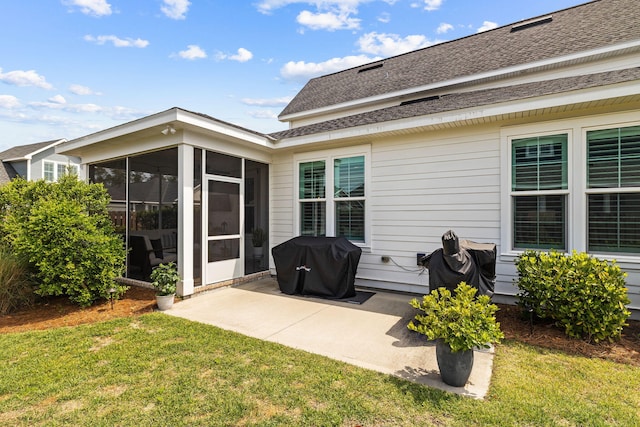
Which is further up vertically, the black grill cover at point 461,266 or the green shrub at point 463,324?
the black grill cover at point 461,266

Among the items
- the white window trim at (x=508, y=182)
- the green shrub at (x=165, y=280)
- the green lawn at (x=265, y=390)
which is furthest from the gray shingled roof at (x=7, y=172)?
the white window trim at (x=508, y=182)

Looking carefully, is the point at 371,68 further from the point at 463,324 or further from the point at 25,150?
the point at 25,150

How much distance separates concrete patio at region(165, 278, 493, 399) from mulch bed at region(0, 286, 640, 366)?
2.49 ft

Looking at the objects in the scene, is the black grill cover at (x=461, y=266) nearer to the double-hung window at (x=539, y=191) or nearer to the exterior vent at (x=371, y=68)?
the double-hung window at (x=539, y=191)

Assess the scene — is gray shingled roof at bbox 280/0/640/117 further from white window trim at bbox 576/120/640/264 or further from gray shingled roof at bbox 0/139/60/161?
gray shingled roof at bbox 0/139/60/161

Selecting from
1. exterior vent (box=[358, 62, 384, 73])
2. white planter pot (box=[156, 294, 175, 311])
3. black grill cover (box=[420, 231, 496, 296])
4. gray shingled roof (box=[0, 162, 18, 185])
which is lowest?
white planter pot (box=[156, 294, 175, 311])

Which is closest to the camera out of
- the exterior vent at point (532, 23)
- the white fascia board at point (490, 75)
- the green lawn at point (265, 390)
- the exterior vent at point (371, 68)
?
the green lawn at point (265, 390)

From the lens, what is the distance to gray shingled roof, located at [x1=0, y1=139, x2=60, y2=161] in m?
18.5

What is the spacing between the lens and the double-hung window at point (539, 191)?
449cm

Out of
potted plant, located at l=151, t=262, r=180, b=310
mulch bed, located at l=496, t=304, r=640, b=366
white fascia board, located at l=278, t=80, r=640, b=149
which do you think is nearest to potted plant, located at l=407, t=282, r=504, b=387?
mulch bed, located at l=496, t=304, r=640, b=366

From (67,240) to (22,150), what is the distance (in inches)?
868

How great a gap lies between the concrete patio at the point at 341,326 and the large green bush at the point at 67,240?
1.46 meters

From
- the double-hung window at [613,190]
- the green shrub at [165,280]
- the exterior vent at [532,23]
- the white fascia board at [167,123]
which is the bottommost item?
the green shrub at [165,280]

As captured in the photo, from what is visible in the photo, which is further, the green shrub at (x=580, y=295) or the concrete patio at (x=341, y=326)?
the green shrub at (x=580, y=295)
